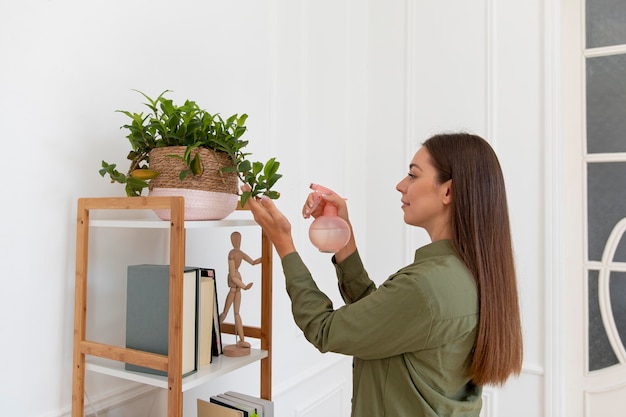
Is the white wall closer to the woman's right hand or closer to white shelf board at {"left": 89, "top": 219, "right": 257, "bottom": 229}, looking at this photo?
white shelf board at {"left": 89, "top": 219, "right": 257, "bottom": 229}

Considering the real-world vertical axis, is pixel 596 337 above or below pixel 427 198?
below

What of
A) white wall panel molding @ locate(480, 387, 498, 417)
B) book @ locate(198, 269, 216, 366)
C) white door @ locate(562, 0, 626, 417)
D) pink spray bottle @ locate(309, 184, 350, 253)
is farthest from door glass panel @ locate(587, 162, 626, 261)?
book @ locate(198, 269, 216, 366)

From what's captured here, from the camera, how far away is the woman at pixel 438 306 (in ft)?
3.20

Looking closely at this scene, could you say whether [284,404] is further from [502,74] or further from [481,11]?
[481,11]

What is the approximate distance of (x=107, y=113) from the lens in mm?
1249

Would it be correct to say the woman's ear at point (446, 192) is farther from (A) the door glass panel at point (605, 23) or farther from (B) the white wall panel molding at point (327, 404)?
(A) the door glass panel at point (605, 23)

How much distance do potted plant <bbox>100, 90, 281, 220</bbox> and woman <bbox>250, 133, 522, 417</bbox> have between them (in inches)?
3.6

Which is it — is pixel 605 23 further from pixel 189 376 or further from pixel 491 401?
pixel 189 376

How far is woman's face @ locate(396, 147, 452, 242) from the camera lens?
1.10m

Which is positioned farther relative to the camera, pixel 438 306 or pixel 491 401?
pixel 491 401

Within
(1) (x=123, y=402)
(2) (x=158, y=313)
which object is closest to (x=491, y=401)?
(1) (x=123, y=402)

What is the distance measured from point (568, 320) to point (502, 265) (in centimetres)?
158

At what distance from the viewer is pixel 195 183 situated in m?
1.05

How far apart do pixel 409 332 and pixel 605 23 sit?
2.17 metres
